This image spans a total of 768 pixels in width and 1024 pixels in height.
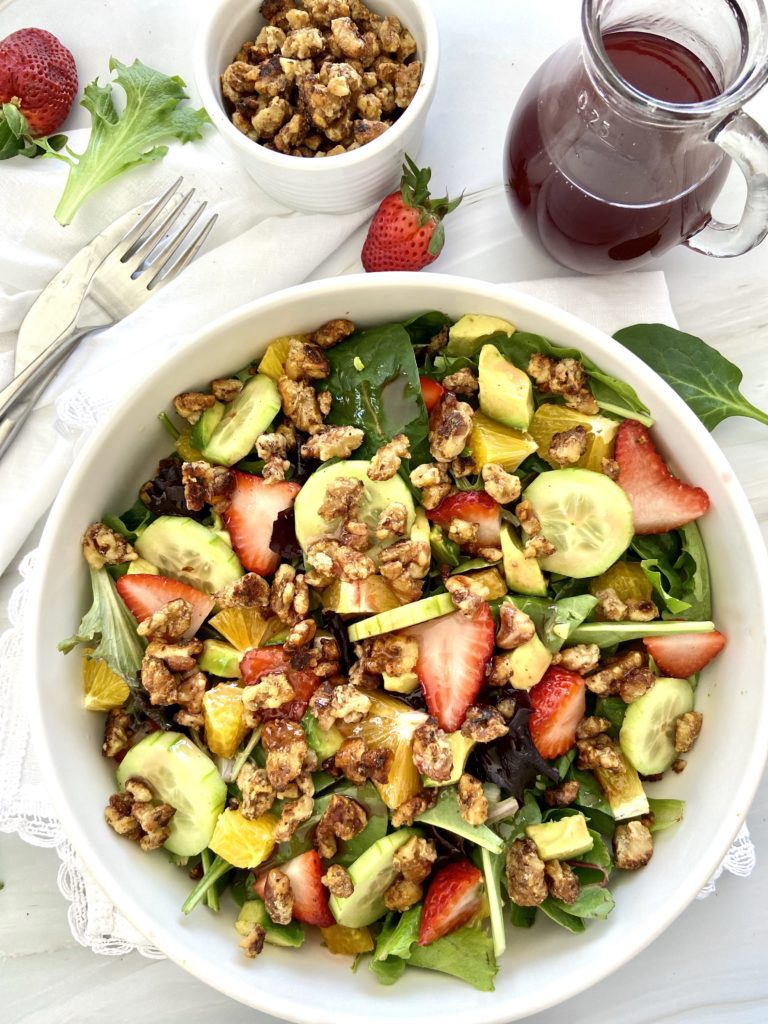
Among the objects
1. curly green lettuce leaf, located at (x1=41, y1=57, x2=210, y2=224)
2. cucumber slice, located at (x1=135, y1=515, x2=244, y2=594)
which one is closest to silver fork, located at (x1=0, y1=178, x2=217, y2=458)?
curly green lettuce leaf, located at (x1=41, y1=57, x2=210, y2=224)

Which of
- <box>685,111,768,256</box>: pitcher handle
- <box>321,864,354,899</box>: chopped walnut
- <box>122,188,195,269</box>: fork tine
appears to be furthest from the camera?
<box>122,188,195,269</box>: fork tine

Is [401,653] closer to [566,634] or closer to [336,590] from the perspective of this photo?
[336,590]

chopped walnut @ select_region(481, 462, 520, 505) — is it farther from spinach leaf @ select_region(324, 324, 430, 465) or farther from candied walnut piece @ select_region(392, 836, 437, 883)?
candied walnut piece @ select_region(392, 836, 437, 883)

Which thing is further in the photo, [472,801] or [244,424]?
A: [244,424]

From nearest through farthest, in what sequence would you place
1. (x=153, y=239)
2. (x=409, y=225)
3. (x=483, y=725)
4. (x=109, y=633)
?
1. (x=483, y=725)
2. (x=109, y=633)
3. (x=409, y=225)
4. (x=153, y=239)

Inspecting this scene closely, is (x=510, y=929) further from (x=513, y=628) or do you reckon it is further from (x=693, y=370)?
(x=693, y=370)

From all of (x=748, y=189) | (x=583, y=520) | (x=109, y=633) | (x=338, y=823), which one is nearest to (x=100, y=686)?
(x=109, y=633)
